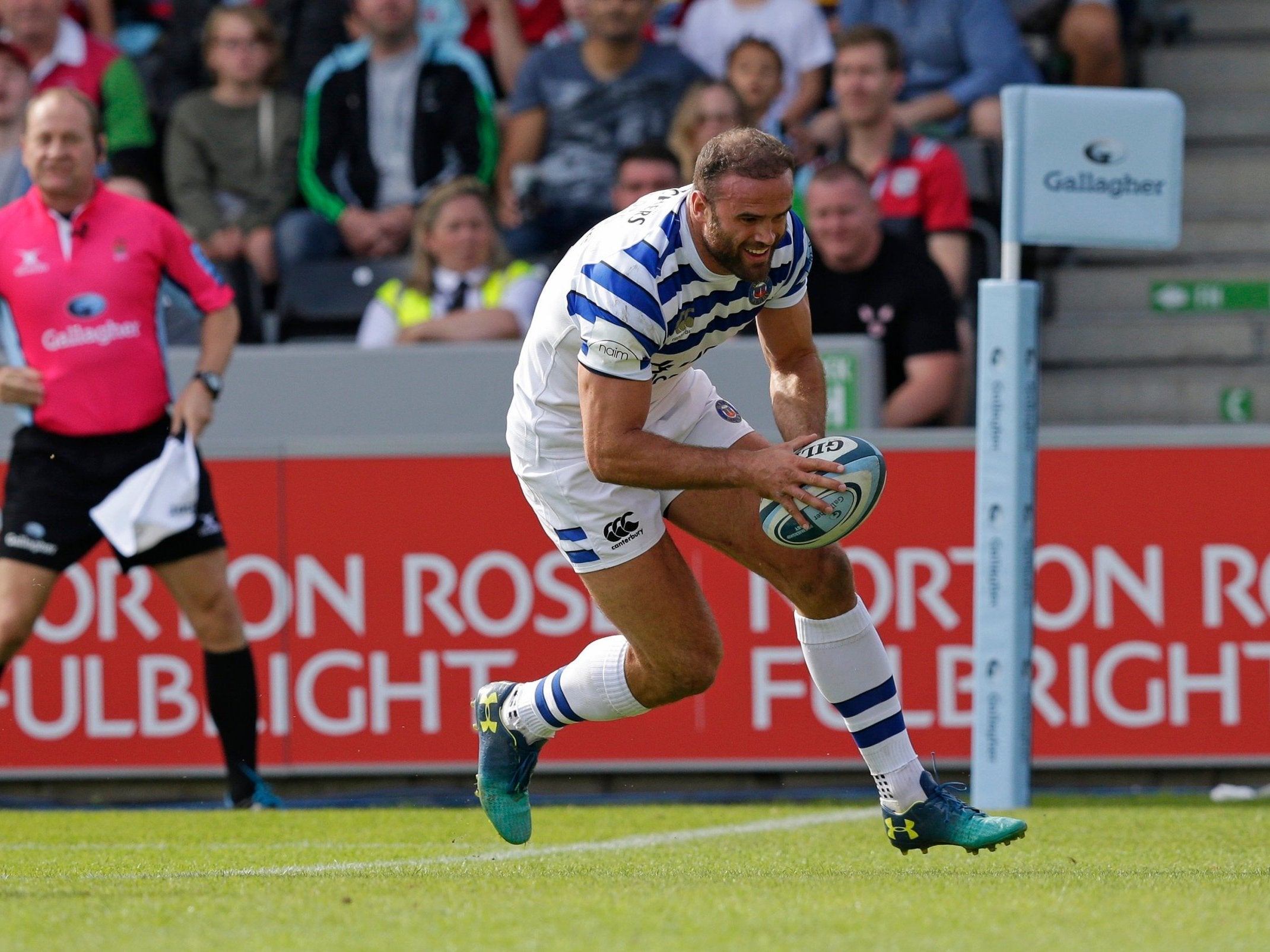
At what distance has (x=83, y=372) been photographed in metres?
7.04

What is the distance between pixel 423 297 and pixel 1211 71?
5.88 m

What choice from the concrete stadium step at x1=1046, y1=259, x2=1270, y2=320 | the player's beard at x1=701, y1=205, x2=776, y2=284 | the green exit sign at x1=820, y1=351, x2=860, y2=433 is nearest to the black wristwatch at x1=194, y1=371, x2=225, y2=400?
the green exit sign at x1=820, y1=351, x2=860, y2=433

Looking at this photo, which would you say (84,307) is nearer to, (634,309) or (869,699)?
(634,309)

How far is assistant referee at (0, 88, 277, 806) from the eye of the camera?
23.0 ft

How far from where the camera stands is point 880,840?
20.7ft

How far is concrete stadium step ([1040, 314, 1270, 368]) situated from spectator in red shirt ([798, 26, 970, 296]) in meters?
1.28

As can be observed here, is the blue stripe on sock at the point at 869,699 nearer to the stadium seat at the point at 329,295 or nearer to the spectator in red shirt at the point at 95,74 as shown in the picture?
the stadium seat at the point at 329,295

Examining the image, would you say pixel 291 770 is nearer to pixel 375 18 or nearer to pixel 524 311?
pixel 524 311

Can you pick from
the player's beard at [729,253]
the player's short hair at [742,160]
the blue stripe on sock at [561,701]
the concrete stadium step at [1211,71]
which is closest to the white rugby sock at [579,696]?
the blue stripe on sock at [561,701]

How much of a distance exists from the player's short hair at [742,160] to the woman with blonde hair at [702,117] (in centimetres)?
511

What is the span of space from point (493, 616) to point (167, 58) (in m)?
5.49

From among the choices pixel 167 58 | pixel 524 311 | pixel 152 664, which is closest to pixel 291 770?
pixel 152 664

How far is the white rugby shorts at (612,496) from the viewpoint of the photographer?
17.1ft

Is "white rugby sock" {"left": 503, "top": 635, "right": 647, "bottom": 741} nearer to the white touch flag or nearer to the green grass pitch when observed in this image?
the green grass pitch
